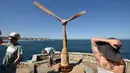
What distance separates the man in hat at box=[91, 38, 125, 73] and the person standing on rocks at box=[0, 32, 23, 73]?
3381mm

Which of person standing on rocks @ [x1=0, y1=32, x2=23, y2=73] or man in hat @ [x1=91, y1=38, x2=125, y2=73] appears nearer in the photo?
man in hat @ [x1=91, y1=38, x2=125, y2=73]

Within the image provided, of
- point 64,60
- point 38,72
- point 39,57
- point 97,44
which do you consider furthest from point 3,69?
point 39,57

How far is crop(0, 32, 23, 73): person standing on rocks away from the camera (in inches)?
241

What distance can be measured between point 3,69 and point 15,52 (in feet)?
2.22

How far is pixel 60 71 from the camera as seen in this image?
41.7 feet

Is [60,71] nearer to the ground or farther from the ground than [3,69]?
nearer to the ground

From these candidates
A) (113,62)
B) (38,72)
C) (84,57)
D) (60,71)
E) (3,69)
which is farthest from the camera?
(84,57)

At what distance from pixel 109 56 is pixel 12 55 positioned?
12.4ft

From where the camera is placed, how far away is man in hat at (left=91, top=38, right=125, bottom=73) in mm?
3535

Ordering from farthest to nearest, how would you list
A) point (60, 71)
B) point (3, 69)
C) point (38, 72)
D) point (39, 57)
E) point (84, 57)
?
point (84, 57) < point (39, 57) < point (38, 72) < point (60, 71) < point (3, 69)

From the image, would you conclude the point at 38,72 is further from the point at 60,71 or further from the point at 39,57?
the point at 39,57

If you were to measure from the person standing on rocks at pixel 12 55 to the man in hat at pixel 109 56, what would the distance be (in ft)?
11.1

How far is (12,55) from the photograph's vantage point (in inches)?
247

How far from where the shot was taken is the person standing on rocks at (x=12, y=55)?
6.13 metres
